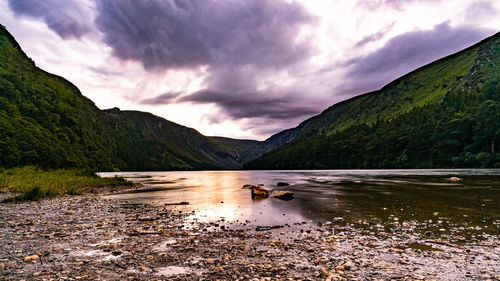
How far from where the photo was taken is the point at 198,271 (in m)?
9.73

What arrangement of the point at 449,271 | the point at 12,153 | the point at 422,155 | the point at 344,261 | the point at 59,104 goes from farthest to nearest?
the point at 59,104, the point at 422,155, the point at 12,153, the point at 344,261, the point at 449,271

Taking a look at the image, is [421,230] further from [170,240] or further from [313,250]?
[170,240]

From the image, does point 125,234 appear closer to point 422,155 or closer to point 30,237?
point 30,237

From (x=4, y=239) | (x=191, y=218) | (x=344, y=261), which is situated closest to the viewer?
(x=344, y=261)

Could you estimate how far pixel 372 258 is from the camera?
1119 centimetres

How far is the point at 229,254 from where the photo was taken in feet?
38.6

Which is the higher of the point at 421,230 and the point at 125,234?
the point at 125,234

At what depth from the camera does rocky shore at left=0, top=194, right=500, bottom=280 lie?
936cm

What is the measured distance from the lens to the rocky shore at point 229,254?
9359mm

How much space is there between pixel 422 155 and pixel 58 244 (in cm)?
20404

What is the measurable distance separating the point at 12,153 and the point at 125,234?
4947 inches

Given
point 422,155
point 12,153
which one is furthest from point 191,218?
point 422,155

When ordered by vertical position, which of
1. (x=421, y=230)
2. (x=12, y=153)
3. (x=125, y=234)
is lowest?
(x=421, y=230)

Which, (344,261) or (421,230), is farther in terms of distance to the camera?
(421,230)
